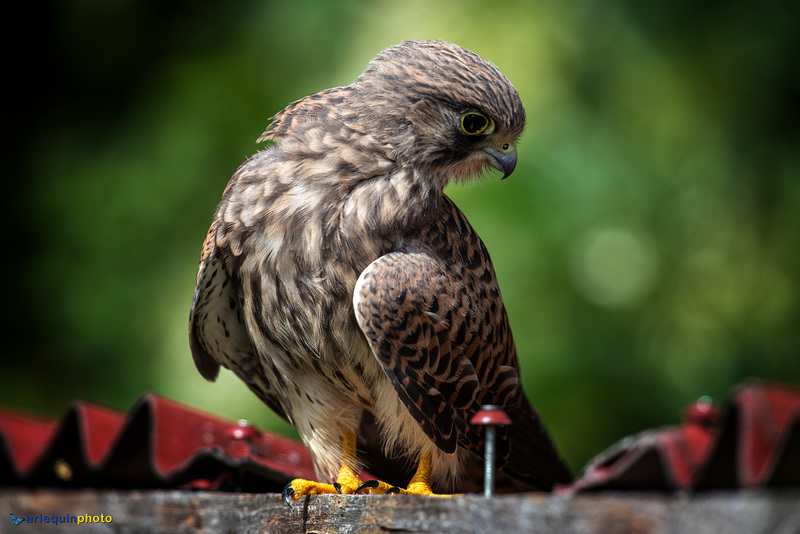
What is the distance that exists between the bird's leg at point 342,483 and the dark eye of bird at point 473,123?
97 centimetres

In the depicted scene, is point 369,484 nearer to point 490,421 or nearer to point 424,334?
point 424,334

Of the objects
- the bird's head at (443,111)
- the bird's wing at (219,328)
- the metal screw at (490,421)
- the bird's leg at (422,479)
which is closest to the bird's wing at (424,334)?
the bird's leg at (422,479)

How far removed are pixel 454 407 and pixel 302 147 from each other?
2.80 ft

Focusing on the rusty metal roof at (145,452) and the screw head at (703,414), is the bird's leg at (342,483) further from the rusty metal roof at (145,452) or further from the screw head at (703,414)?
the screw head at (703,414)

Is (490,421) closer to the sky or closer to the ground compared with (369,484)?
closer to the sky

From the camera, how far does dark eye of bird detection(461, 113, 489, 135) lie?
246cm

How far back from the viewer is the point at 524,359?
14.2ft

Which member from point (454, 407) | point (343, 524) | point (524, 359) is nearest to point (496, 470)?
point (454, 407)

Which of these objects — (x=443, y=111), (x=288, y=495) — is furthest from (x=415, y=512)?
(x=443, y=111)

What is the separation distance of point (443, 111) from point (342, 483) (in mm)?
1098

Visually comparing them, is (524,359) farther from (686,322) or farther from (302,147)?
(302,147)

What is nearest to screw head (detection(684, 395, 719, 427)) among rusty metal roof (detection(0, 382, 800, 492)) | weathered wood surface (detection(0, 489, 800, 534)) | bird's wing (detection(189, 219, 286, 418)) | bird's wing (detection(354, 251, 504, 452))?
weathered wood surface (detection(0, 489, 800, 534))

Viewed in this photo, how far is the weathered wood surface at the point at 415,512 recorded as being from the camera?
135cm

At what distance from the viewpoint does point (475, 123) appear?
2.48 metres
